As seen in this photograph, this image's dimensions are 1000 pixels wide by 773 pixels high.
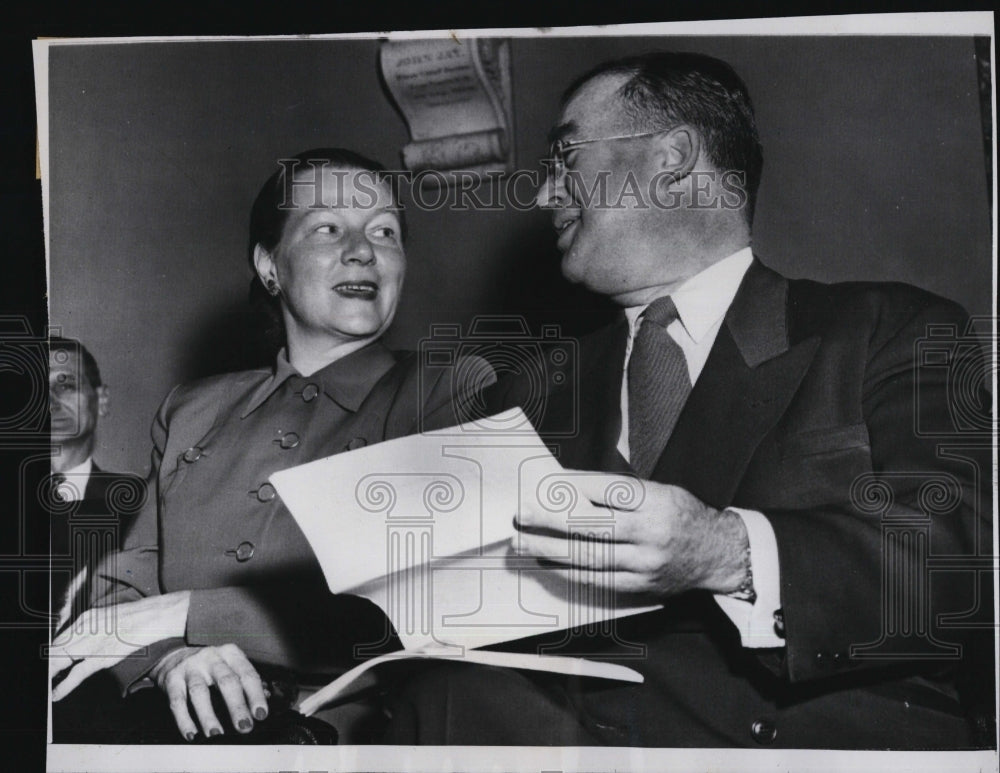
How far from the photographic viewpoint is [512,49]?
182cm

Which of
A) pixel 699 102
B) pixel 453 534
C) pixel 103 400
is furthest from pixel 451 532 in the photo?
pixel 699 102

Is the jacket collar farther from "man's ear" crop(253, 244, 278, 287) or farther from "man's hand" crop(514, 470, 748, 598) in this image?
"man's ear" crop(253, 244, 278, 287)

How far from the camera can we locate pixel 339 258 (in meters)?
1.79

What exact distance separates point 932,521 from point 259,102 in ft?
4.04

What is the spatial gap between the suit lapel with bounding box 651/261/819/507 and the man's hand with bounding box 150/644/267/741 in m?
0.69

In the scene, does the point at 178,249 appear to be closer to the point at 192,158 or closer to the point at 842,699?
the point at 192,158

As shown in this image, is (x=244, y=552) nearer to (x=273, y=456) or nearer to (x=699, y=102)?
(x=273, y=456)

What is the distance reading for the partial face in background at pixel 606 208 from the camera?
1.74m

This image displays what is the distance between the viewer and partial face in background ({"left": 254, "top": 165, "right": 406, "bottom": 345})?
1.79 metres

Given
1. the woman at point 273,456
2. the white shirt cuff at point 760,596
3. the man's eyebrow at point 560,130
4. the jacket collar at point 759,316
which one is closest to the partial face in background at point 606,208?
the man's eyebrow at point 560,130

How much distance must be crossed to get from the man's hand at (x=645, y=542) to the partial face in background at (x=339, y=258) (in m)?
0.41

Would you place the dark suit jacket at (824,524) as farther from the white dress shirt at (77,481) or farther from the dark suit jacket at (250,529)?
the white dress shirt at (77,481)

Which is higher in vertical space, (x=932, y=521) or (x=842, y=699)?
(x=932, y=521)

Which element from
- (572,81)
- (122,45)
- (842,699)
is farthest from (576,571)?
(122,45)
